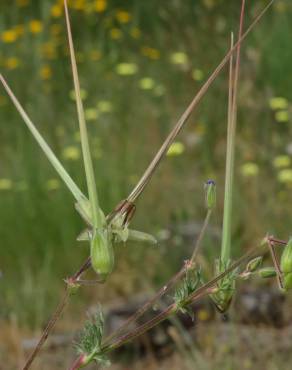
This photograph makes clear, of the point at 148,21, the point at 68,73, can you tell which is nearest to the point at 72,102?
the point at 68,73

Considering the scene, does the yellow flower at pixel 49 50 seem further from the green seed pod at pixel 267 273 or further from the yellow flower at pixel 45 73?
the green seed pod at pixel 267 273

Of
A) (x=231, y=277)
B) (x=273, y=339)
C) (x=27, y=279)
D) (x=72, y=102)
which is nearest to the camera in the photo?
(x=231, y=277)

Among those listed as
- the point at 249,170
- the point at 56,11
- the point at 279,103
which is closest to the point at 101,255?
the point at 249,170

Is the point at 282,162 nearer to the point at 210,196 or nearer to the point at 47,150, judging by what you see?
the point at 210,196

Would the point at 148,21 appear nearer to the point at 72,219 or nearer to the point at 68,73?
the point at 68,73

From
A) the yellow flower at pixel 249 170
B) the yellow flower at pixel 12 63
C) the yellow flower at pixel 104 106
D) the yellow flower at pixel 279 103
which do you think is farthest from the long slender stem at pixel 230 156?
the yellow flower at pixel 12 63

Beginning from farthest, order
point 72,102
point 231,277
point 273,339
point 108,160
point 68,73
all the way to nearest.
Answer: point 68,73
point 72,102
point 108,160
point 273,339
point 231,277
